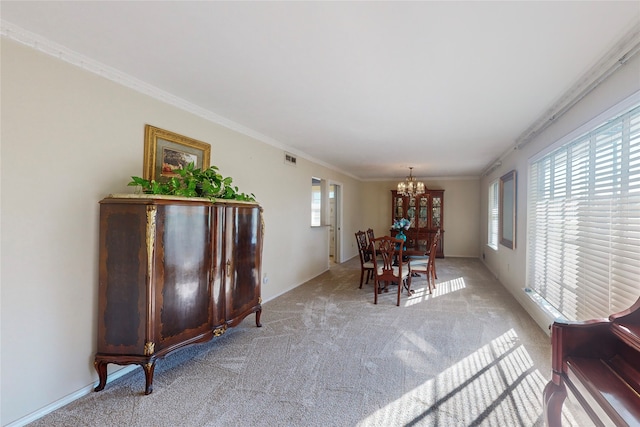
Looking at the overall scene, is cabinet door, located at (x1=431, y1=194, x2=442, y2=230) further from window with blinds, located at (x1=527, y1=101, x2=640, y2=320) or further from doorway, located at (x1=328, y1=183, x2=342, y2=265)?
window with blinds, located at (x1=527, y1=101, x2=640, y2=320)

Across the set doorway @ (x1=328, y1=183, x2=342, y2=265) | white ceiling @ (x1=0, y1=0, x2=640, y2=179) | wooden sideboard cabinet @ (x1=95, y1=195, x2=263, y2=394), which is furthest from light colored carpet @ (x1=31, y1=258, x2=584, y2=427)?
doorway @ (x1=328, y1=183, x2=342, y2=265)

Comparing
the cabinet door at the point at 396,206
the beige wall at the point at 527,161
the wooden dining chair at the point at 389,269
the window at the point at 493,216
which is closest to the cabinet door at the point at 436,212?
the cabinet door at the point at 396,206

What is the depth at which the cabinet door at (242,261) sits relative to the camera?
8.84 feet

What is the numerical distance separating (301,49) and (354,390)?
93.0 inches

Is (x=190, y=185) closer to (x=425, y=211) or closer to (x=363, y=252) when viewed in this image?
(x=363, y=252)

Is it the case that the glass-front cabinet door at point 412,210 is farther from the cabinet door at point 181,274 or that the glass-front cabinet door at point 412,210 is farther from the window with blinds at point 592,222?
the cabinet door at point 181,274

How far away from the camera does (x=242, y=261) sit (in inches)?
114

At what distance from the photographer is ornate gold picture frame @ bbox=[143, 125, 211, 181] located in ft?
8.14

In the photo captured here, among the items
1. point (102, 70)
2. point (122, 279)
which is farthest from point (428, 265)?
point (102, 70)

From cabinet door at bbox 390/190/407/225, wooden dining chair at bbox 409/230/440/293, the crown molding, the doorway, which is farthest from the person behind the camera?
cabinet door at bbox 390/190/407/225

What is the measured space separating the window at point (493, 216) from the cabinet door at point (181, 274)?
5858 millimetres

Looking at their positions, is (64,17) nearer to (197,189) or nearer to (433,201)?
(197,189)

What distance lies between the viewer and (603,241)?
2074 millimetres

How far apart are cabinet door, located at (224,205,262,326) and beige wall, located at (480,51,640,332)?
116 inches
